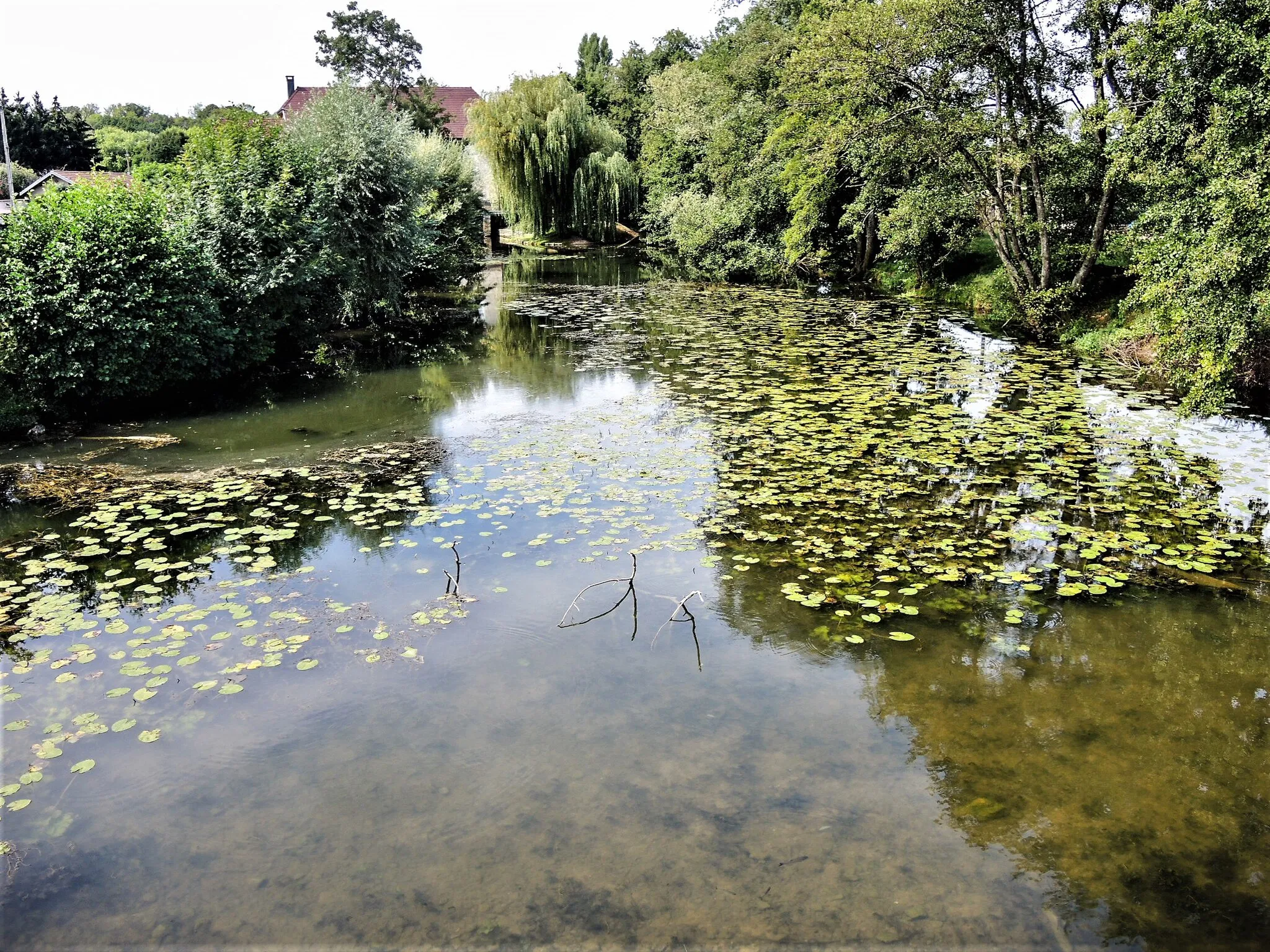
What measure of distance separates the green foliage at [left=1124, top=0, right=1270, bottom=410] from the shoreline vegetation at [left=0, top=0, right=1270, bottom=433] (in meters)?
0.03

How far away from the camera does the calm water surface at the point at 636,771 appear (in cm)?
315

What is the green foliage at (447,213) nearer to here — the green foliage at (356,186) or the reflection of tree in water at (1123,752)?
the green foliage at (356,186)

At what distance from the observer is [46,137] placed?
155ft

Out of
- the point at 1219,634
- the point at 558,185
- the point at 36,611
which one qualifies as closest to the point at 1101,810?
the point at 1219,634

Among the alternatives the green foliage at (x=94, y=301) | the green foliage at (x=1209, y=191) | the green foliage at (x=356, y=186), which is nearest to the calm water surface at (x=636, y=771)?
the green foliage at (x=94, y=301)

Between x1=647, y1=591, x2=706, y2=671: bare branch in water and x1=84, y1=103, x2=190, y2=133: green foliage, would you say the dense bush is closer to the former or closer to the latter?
x1=647, y1=591, x2=706, y2=671: bare branch in water

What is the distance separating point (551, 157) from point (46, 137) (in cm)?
3641

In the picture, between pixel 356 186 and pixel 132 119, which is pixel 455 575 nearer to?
pixel 356 186

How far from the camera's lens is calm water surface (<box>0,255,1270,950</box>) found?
3154 mm

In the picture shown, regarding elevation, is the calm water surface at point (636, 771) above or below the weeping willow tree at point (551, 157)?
below

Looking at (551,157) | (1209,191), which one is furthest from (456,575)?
(551,157)

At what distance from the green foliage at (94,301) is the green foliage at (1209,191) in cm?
1162

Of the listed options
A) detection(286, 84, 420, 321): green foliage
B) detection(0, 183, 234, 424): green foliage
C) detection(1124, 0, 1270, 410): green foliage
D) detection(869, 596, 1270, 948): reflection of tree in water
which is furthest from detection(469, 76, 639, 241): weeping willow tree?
detection(869, 596, 1270, 948): reflection of tree in water

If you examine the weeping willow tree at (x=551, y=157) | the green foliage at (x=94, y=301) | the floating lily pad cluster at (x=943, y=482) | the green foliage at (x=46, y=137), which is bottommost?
the floating lily pad cluster at (x=943, y=482)
